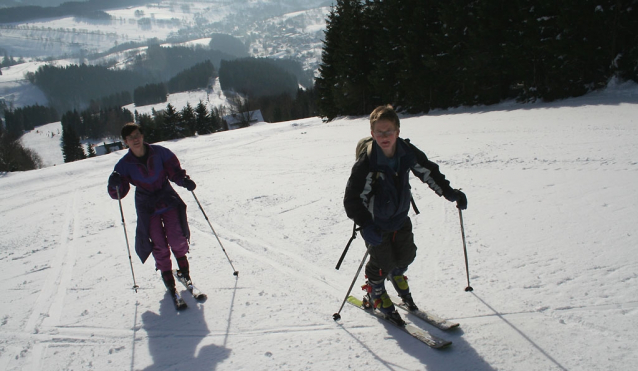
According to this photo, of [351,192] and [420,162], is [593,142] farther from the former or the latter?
[351,192]

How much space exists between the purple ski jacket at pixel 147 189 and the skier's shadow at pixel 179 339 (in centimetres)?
78

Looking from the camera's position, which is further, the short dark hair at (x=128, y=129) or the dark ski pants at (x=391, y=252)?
the short dark hair at (x=128, y=129)

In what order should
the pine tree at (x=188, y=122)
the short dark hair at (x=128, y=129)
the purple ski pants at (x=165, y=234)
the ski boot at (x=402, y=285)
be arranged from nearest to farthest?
the ski boot at (x=402, y=285)
the short dark hair at (x=128, y=129)
the purple ski pants at (x=165, y=234)
the pine tree at (x=188, y=122)

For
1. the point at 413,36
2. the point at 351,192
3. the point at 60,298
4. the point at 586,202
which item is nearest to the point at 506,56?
the point at 413,36

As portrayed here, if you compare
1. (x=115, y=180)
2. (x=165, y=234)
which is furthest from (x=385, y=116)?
(x=115, y=180)

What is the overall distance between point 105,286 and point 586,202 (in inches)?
283

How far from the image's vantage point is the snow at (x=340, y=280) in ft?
10.4

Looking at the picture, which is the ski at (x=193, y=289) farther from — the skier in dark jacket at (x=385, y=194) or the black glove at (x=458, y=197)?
the black glove at (x=458, y=197)

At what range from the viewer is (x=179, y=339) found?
371 centimetres

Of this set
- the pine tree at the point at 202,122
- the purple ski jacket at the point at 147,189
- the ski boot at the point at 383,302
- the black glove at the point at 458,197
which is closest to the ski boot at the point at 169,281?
the purple ski jacket at the point at 147,189

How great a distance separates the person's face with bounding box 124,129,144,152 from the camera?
4.14 metres

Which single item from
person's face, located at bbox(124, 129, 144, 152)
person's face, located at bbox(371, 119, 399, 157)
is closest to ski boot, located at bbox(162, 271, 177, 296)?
person's face, located at bbox(124, 129, 144, 152)

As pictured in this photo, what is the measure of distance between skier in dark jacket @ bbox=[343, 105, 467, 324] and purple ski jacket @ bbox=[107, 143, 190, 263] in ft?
7.75

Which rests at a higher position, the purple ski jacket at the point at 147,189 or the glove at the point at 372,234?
the purple ski jacket at the point at 147,189
